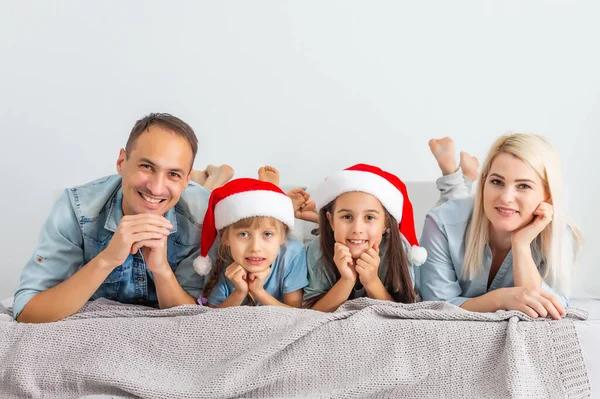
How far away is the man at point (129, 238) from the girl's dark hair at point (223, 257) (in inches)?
2.1

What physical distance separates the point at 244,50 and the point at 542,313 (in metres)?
1.75

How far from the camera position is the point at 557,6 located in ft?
9.91

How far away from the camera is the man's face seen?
6.49ft

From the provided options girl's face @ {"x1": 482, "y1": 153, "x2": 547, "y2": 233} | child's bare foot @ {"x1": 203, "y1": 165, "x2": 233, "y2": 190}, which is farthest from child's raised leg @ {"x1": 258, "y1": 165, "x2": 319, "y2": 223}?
girl's face @ {"x1": 482, "y1": 153, "x2": 547, "y2": 233}

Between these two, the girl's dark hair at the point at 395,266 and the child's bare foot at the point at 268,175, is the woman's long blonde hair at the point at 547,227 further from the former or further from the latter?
the child's bare foot at the point at 268,175

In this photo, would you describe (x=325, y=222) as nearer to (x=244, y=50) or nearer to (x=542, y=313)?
(x=542, y=313)

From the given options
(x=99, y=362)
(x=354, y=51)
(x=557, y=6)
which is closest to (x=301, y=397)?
(x=99, y=362)

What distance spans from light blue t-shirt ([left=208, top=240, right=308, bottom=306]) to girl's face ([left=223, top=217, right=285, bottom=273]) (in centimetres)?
6

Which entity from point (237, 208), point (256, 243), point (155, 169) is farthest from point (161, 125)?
point (256, 243)

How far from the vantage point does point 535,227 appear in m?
2.06

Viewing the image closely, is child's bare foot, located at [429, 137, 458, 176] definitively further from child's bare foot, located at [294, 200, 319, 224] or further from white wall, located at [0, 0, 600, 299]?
child's bare foot, located at [294, 200, 319, 224]

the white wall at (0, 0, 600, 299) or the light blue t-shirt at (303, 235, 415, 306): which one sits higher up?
the white wall at (0, 0, 600, 299)

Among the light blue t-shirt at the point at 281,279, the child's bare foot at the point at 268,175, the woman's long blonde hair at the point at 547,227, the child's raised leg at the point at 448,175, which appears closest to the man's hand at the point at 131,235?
the light blue t-shirt at the point at 281,279

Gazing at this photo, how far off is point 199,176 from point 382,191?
1.04 meters
